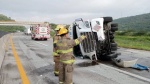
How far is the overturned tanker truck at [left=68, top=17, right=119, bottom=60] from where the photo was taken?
34.5 ft

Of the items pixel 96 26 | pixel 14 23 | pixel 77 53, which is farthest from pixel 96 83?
pixel 14 23

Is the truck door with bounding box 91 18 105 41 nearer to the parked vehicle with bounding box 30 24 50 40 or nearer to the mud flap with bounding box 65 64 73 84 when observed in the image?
the mud flap with bounding box 65 64 73 84

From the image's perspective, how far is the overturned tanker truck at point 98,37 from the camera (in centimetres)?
1053

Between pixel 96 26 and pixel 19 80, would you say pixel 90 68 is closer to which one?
pixel 96 26

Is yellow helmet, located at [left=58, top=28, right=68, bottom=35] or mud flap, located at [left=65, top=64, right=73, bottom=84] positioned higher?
yellow helmet, located at [left=58, top=28, right=68, bottom=35]

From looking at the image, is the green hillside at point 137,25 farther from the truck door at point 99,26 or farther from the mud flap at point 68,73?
the mud flap at point 68,73

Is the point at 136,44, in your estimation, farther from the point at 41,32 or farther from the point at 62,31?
the point at 62,31

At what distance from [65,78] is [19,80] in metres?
2.32

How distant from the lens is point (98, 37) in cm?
1058

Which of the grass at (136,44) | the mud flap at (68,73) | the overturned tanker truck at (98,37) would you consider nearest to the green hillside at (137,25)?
the grass at (136,44)

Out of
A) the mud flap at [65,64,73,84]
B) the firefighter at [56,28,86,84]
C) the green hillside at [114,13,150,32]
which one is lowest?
the mud flap at [65,64,73,84]

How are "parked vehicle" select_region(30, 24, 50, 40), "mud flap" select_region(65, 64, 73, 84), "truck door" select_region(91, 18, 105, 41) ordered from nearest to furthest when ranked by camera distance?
"mud flap" select_region(65, 64, 73, 84)
"truck door" select_region(91, 18, 105, 41)
"parked vehicle" select_region(30, 24, 50, 40)

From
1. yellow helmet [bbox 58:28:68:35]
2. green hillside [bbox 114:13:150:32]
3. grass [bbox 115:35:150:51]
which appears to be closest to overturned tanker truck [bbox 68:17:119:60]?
yellow helmet [bbox 58:28:68:35]

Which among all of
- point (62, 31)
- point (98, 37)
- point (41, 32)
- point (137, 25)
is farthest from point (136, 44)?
point (137, 25)
